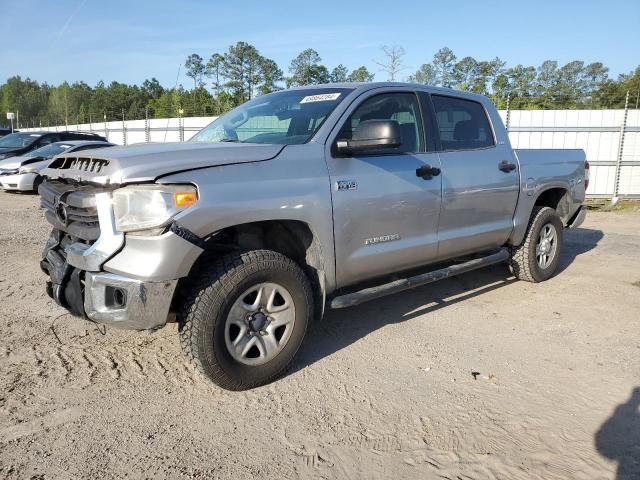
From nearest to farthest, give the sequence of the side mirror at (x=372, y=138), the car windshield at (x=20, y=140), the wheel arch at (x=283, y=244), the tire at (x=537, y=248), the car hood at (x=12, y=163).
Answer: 1. the wheel arch at (x=283, y=244)
2. the side mirror at (x=372, y=138)
3. the tire at (x=537, y=248)
4. the car hood at (x=12, y=163)
5. the car windshield at (x=20, y=140)

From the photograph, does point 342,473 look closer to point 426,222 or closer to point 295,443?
point 295,443

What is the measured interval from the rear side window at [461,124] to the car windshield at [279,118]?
3.39 ft

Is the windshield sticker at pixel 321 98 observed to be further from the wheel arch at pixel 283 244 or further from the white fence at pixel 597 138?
the white fence at pixel 597 138

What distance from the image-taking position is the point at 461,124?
185 inches

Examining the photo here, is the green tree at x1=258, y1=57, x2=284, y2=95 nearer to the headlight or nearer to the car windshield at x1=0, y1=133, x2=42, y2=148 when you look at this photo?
the car windshield at x1=0, y1=133, x2=42, y2=148

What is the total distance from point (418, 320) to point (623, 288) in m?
2.61

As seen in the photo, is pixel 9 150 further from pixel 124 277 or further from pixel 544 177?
pixel 544 177

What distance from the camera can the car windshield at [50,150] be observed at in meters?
12.8

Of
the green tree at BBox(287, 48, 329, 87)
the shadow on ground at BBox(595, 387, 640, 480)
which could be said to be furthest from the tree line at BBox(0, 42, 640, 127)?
the shadow on ground at BBox(595, 387, 640, 480)

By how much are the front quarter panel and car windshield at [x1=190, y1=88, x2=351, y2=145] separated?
289 millimetres

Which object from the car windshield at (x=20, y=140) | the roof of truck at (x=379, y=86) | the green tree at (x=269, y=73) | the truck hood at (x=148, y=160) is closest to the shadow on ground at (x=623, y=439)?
the truck hood at (x=148, y=160)

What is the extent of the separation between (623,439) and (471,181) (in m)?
2.36

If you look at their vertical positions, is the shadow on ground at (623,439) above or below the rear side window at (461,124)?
below

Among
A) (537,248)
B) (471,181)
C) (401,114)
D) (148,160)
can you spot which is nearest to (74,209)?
(148,160)
